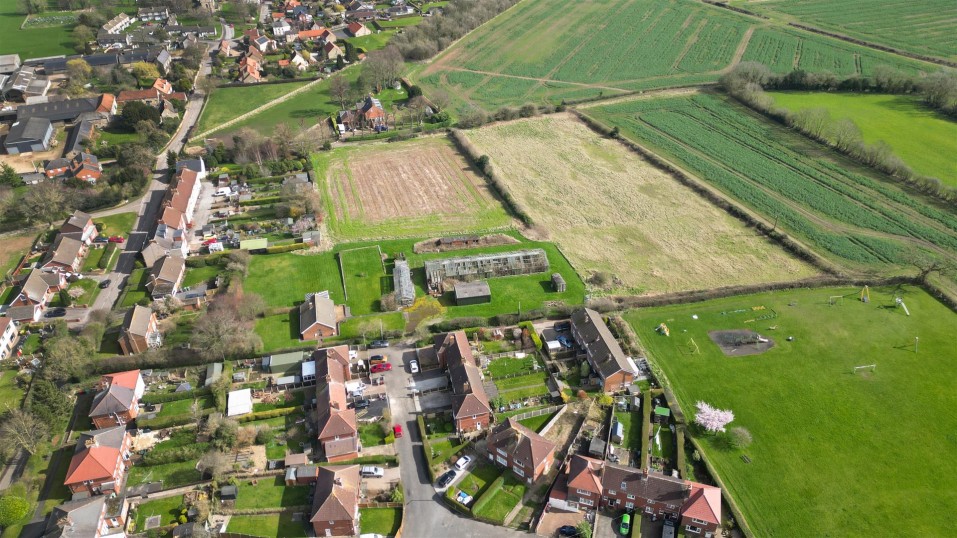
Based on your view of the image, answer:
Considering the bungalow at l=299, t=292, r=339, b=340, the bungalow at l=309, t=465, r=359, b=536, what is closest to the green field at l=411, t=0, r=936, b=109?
the bungalow at l=299, t=292, r=339, b=340

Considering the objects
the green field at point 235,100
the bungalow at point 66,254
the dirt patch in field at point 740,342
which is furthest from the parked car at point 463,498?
the green field at point 235,100

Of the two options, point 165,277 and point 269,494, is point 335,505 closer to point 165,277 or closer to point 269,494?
point 269,494

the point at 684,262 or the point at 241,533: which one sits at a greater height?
the point at 684,262

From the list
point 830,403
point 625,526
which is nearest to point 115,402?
point 625,526

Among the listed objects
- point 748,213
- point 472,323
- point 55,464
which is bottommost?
point 55,464

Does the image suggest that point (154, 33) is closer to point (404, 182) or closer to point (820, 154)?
point (404, 182)

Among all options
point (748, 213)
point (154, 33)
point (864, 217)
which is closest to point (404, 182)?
point (748, 213)
